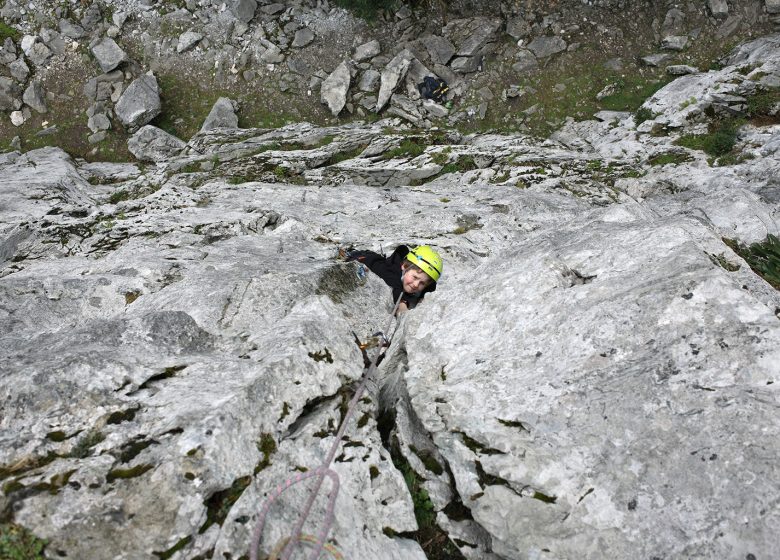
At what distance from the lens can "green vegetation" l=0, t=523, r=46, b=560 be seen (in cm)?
343

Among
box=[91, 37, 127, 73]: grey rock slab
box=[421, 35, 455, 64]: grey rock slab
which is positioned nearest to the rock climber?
box=[421, 35, 455, 64]: grey rock slab

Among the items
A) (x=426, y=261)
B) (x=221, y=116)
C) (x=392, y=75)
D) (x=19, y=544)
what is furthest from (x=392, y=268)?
(x=221, y=116)

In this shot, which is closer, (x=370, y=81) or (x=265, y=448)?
(x=265, y=448)

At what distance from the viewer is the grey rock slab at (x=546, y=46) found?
1129 inches

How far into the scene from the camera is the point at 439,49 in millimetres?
29125

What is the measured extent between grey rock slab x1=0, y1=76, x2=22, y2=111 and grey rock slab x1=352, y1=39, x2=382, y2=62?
68.3ft

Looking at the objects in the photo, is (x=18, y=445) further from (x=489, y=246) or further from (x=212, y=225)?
(x=489, y=246)

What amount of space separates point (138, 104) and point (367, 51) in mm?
14236

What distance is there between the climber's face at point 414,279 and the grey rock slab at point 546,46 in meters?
26.0

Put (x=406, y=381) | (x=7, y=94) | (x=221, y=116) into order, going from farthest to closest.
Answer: (x=7, y=94) → (x=221, y=116) → (x=406, y=381)

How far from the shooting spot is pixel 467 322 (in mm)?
6527

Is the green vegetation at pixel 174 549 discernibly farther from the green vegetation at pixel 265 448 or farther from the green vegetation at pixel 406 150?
the green vegetation at pixel 406 150

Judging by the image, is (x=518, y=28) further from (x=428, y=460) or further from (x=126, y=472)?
(x=126, y=472)

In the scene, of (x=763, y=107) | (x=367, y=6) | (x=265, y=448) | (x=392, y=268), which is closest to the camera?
(x=265, y=448)
